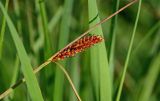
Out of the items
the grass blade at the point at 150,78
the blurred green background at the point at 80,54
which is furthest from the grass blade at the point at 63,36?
the grass blade at the point at 150,78

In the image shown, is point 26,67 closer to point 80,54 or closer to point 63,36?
point 63,36

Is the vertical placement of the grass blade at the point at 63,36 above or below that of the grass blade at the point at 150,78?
above

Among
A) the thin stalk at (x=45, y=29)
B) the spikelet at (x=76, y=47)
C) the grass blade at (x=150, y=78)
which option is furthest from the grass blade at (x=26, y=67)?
the grass blade at (x=150, y=78)

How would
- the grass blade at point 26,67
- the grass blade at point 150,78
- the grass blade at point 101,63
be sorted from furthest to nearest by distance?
the grass blade at point 150,78
the grass blade at point 101,63
the grass blade at point 26,67

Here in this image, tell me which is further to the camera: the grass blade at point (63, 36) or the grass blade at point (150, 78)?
the grass blade at point (150, 78)

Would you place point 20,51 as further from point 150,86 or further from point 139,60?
point 139,60

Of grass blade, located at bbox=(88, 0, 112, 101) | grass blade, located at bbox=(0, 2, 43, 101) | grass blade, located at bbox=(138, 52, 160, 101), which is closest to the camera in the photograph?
grass blade, located at bbox=(0, 2, 43, 101)

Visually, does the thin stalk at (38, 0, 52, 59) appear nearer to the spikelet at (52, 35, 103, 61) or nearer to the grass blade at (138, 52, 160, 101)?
the spikelet at (52, 35, 103, 61)

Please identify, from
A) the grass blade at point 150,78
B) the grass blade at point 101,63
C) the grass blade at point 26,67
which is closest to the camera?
the grass blade at point 26,67

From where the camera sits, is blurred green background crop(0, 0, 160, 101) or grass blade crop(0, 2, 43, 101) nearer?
grass blade crop(0, 2, 43, 101)

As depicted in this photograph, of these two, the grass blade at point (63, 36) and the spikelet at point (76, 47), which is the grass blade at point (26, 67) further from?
the grass blade at point (63, 36)

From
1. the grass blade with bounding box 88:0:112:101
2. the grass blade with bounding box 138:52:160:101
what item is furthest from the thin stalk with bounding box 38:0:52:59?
the grass blade with bounding box 138:52:160:101
